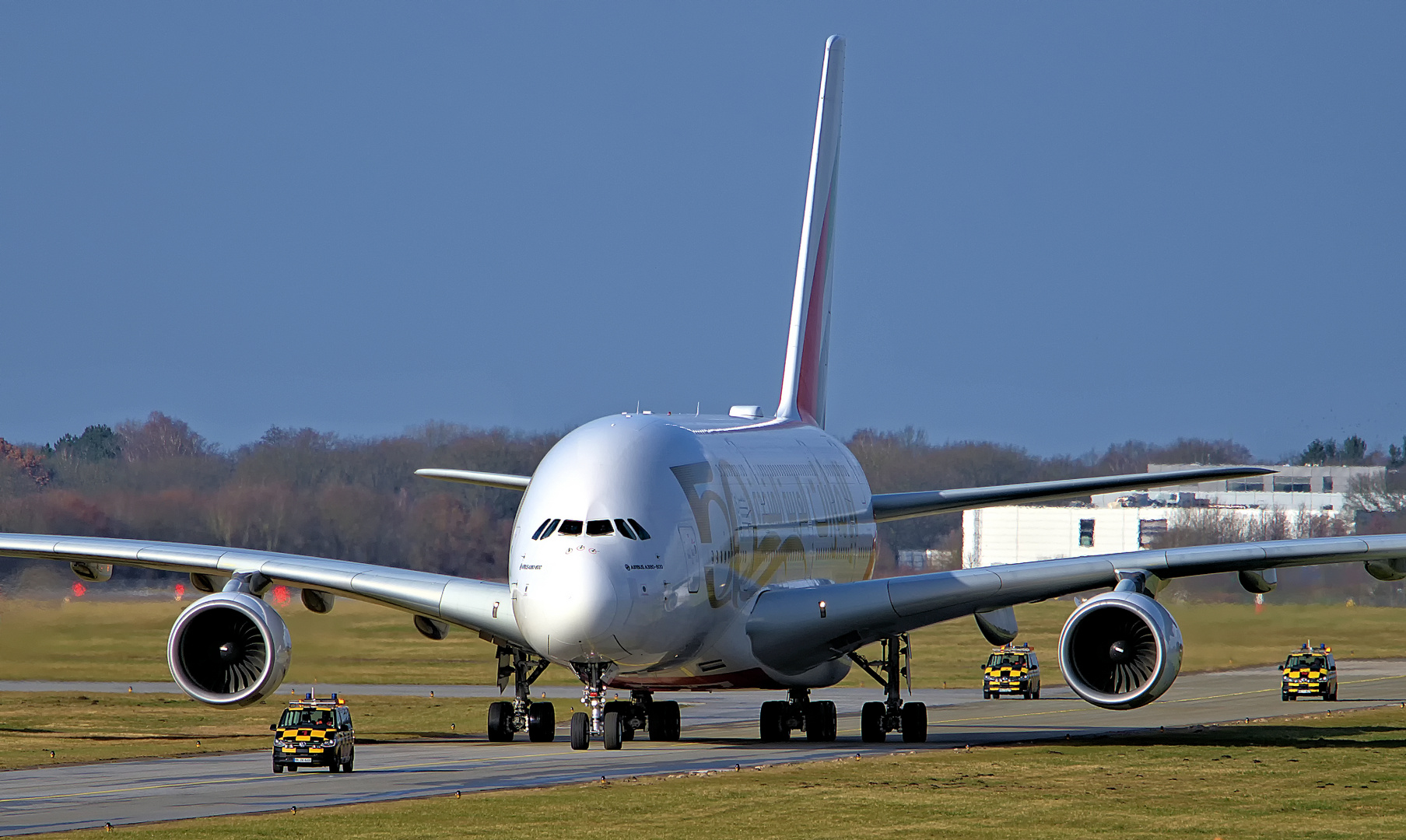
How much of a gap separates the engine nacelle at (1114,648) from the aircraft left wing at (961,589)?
Answer: 79cm

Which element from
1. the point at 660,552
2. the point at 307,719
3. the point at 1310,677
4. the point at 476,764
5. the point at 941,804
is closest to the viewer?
the point at 941,804

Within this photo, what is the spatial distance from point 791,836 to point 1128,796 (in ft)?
15.9

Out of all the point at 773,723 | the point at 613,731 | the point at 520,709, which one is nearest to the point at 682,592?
the point at 613,731

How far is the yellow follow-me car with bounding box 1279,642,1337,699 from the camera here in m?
39.9

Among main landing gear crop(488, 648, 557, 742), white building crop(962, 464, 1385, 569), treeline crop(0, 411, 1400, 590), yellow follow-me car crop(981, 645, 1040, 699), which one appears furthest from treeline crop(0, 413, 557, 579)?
white building crop(962, 464, 1385, 569)

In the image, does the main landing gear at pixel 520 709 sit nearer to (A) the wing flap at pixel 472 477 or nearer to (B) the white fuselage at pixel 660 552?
(B) the white fuselage at pixel 660 552

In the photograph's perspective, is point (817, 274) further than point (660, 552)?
Yes

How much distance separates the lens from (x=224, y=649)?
2533 centimetres

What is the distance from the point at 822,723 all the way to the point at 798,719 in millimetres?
431

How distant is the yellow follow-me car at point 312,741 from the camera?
2352 cm

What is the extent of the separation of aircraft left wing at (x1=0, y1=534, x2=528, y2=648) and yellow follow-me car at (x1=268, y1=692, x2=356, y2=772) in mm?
2189

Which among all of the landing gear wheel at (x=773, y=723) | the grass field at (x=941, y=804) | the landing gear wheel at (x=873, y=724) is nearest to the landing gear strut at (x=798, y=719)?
the landing gear wheel at (x=773, y=723)

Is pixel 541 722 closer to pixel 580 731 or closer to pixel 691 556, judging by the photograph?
pixel 580 731

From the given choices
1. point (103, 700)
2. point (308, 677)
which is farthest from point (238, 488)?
point (103, 700)
